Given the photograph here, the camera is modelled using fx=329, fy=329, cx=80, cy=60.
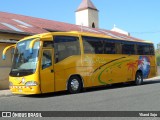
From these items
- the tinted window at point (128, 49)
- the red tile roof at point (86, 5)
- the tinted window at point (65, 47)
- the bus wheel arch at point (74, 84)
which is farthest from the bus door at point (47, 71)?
the red tile roof at point (86, 5)

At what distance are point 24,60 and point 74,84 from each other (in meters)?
3.05

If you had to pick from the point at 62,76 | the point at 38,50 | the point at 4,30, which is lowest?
the point at 62,76

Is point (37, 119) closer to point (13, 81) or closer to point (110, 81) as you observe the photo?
point (13, 81)

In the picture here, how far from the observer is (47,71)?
15477 millimetres

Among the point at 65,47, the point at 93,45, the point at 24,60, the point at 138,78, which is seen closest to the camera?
the point at 24,60

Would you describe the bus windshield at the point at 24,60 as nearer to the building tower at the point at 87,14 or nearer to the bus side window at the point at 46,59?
the bus side window at the point at 46,59

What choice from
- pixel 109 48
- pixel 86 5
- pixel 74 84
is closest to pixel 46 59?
pixel 74 84

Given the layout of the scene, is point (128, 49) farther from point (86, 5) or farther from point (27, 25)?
point (86, 5)

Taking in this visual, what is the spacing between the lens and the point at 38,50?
15234 mm

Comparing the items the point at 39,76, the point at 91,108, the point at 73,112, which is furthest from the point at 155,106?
the point at 39,76

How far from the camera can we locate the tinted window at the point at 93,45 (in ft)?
59.3

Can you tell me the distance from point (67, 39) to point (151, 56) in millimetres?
10344

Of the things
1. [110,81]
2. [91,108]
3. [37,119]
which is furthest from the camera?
[110,81]

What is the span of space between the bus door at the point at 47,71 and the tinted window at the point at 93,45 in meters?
2.87
